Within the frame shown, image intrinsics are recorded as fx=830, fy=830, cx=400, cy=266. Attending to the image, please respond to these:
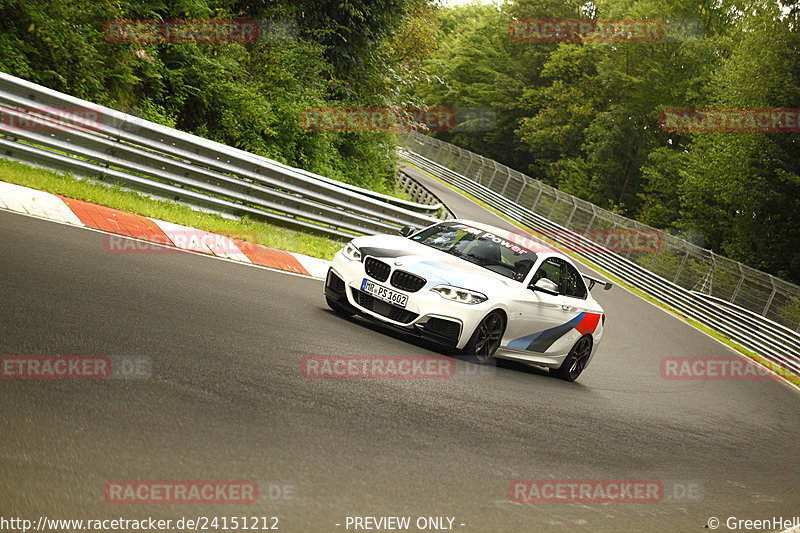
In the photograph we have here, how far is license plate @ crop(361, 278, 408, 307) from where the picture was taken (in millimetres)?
8789

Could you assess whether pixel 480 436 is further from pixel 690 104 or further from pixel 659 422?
pixel 690 104

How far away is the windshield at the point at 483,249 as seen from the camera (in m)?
9.83

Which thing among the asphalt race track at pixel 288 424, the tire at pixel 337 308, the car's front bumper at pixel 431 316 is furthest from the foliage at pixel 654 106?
the asphalt race track at pixel 288 424

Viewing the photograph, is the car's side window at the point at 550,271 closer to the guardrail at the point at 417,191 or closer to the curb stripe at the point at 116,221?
the curb stripe at the point at 116,221

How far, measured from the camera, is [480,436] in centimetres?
605

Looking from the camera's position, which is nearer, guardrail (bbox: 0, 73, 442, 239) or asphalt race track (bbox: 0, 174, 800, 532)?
asphalt race track (bbox: 0, 174, 800, 532)

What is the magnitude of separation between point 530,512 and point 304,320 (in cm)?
432

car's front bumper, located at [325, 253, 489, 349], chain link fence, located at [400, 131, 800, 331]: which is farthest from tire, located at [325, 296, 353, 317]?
chain link fence, located at [400, 131, 800, 331]

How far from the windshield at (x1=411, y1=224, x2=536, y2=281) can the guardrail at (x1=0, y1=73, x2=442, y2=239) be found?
4308 millimetres

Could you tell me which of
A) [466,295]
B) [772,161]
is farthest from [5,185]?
[772,161]

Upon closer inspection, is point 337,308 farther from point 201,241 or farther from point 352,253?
point 201,241

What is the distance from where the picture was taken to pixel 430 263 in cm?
905

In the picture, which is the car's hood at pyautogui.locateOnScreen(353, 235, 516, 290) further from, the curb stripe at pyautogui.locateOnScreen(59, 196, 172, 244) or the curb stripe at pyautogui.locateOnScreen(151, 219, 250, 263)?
the curb stripe at pyautogui.locateOnScreen(59, 196, 172, 244)

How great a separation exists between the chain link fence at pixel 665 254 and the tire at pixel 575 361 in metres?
16.1
